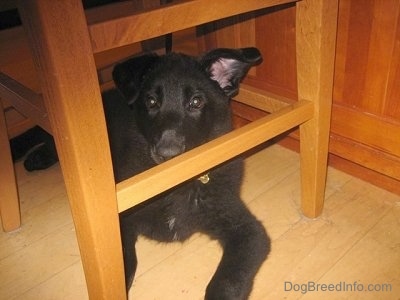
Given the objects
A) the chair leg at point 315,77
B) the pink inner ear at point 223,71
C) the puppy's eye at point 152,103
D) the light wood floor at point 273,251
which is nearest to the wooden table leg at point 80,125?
the light wood floor at point 273,251

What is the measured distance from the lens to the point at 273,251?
1.28m

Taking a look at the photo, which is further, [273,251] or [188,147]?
[273,251]

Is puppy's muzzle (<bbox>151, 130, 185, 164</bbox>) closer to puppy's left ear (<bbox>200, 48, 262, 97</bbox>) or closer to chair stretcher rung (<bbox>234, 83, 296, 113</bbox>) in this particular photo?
puppy's left ear (<bbox>200, 48, 262, 97</bbox>)

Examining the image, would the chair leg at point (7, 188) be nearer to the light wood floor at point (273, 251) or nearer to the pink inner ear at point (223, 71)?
the light wood floor at point (273, 251)

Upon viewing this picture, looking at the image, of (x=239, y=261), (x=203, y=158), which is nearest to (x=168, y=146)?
(x=203, y=158)

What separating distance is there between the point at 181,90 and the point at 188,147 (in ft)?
0.65

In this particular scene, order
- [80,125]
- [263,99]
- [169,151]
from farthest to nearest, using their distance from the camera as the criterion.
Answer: [263,99] → [169,151] → [80,125]

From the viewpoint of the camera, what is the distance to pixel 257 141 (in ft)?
3.51

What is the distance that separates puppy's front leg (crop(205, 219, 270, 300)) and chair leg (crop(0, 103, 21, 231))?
31.8 inches

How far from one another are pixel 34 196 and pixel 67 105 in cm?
111

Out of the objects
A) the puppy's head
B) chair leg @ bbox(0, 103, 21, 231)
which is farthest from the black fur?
chair leg @ bbox(0, 103, 21, 231)

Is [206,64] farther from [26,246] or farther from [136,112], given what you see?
[26,246]

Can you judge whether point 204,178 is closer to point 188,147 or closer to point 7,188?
point 188,147

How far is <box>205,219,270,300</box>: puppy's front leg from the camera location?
107 cm
